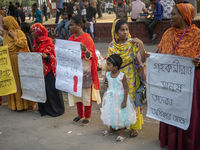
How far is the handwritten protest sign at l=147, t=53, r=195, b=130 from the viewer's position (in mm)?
2967

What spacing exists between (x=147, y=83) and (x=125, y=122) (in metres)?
0.73

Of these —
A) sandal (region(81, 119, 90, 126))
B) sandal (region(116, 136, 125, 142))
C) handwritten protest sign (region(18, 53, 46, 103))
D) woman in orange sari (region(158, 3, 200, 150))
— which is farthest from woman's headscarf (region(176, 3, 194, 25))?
handwritten protest sign (region(18, 53, 46, 103))

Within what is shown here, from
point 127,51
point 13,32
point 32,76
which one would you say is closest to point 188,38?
point 127,51

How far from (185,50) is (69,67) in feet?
7.08

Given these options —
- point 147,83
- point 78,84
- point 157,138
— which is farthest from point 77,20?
point 157,138

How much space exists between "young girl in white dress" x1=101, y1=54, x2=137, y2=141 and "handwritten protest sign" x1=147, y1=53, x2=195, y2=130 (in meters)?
0.35

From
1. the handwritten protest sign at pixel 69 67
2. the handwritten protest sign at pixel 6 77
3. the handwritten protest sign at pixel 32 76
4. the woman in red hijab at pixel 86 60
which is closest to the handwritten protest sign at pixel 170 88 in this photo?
the woman in red hijab at pixel 86 60

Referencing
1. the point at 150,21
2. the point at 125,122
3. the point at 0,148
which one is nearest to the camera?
the point at 125,122

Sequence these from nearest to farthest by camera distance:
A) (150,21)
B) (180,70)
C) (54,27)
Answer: (180,70), (150,21), (54,27)

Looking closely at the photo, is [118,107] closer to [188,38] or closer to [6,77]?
[188,38]

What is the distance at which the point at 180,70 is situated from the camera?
2998mm

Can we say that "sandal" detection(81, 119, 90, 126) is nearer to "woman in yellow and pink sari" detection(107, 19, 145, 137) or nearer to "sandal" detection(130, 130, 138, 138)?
"sandal" detection(130, 130, 138, 138)

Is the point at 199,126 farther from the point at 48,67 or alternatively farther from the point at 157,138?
the point at 48,67

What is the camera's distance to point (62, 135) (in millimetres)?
4156
